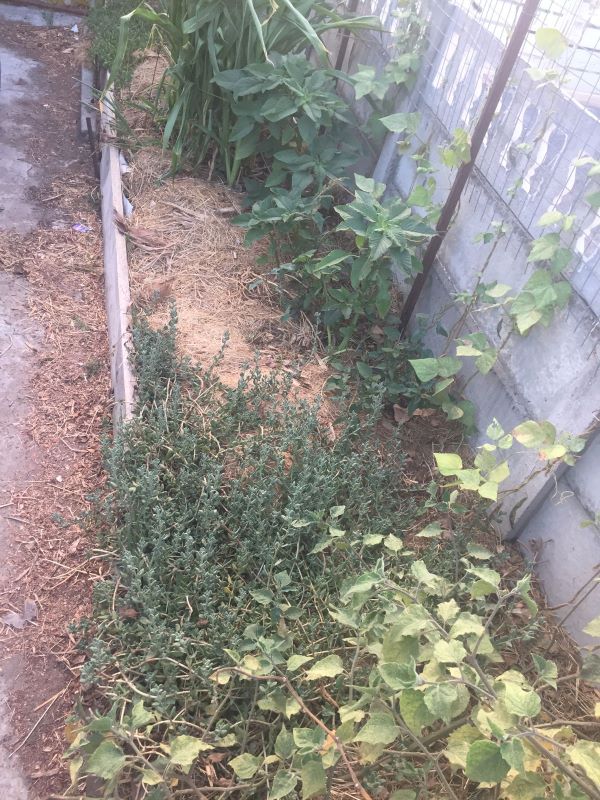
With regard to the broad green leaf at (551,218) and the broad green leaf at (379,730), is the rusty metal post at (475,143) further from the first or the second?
the broad green leaf at (379,730)

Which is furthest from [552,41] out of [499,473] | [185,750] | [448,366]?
[185,750]

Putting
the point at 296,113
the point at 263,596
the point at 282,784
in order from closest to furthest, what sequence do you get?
the point at 282,784 → the point at 263,596 → the point at 296,113

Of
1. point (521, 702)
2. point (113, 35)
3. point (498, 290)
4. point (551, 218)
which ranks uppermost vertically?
point (551, 218)

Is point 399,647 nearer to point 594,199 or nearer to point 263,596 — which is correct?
point 263,596

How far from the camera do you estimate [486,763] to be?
1.37m

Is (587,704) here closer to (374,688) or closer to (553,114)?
(374,688)

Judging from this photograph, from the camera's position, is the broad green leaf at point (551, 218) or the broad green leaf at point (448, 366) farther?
the broad green leaf at point (448, 366)

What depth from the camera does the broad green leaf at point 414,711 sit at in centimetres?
151

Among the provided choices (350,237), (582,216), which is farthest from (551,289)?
(350,237)

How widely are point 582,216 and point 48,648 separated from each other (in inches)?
95.9

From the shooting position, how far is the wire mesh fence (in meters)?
2.44

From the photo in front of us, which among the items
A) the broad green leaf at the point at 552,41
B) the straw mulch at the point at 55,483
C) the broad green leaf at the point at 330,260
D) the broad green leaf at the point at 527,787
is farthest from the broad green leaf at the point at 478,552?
the broad green leaf at the point at 552,41

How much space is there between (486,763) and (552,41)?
7.88 feet

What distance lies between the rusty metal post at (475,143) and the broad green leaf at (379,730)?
2.11 meters
